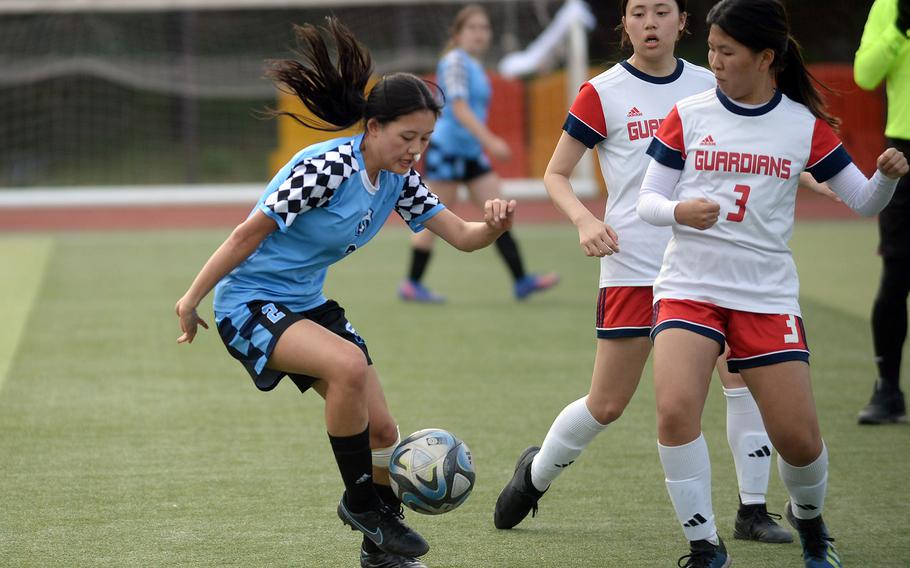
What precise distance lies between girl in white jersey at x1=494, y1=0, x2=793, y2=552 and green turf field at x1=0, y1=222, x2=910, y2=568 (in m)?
0.31

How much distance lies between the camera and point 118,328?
8828mm

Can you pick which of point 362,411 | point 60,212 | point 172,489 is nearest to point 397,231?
point 60,212

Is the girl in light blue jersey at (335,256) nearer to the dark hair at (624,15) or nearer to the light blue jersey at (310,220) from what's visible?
the light blue jersey at (310,220)

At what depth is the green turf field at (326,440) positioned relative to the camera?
4227mm

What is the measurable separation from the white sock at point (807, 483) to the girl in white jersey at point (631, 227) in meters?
0.49

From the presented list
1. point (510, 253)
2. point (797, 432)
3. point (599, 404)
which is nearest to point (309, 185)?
point (599, 404)

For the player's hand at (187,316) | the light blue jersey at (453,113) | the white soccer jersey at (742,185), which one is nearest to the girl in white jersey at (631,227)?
the white soccer jersey at (742,185)

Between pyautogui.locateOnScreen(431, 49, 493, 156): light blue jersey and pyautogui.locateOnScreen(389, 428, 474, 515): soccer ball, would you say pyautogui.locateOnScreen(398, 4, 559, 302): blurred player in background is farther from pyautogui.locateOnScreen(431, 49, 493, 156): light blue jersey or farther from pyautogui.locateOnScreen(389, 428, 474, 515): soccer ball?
pyautogui.locateOnScreen(389, 428, 474, 515): soccer ball

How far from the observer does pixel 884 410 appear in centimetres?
598

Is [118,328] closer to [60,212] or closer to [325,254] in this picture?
[325,254]

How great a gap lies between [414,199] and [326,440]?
195cm

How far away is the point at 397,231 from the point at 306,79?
38.2 feet

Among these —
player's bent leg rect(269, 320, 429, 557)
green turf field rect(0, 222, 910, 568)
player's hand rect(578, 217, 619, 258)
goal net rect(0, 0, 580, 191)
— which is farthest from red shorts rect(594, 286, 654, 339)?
goal net rect(0, 0, 580, 191)

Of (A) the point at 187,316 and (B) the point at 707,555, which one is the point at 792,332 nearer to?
(B) the point at 707,555
